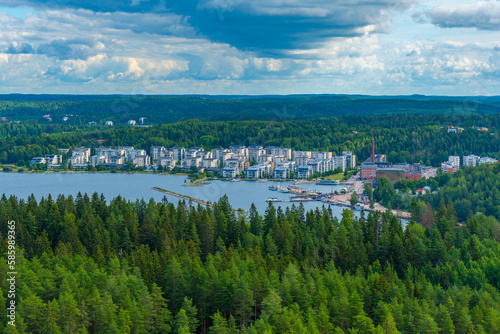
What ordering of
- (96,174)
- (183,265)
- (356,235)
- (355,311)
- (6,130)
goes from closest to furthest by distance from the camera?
(355,311), (183,265), (356,235), (96,174), (6,130)

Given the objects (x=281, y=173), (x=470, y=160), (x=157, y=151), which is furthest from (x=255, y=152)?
(x=470, y=160)

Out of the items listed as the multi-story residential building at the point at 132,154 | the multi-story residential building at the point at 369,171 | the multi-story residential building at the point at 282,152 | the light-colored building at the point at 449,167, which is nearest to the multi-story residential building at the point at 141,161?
the multi-story residential building at the point at 132,154

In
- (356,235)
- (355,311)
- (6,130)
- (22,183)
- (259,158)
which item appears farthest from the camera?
(6,130)

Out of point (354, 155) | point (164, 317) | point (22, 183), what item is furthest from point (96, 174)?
point (164, 317)

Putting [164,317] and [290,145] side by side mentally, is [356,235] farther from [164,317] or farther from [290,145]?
[290,145]

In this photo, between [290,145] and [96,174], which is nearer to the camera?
[96,174]

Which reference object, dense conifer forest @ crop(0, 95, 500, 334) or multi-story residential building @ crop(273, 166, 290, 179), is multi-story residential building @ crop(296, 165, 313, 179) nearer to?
multi-story residential building @ crop(273, 166, 290, 179)
